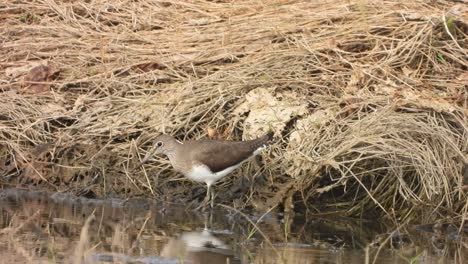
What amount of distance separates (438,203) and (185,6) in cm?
406

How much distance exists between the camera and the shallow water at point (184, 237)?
25.3 feet

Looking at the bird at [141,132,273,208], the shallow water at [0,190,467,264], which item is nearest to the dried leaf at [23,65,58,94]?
the shallow water at [0,190,467,264]

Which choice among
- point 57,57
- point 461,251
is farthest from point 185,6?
point 461,251

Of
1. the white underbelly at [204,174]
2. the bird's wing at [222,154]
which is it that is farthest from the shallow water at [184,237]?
the bird's wing at [222,154]

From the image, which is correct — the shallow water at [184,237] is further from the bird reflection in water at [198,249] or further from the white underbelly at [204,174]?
the white underbelly at [204,174]

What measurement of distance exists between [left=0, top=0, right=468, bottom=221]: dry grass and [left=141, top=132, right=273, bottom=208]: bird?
12.8 inches

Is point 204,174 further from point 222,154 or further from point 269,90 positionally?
point 269,90

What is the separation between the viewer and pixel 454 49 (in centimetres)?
1047

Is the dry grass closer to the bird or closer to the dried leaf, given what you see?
the dried leaf

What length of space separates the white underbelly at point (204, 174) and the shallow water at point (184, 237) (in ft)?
1.00

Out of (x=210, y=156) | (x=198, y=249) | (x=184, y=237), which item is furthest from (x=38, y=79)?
(x=198, y=249)

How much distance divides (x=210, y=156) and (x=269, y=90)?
3.60 feet

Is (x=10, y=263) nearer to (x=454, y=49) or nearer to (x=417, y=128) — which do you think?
(x=417, y=128)

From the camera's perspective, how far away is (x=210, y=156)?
9.59 meters
